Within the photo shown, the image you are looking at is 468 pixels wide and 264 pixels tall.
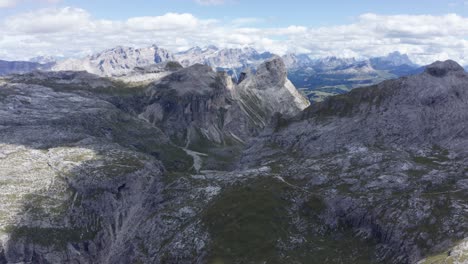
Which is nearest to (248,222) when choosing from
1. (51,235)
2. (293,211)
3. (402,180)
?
(293,211)

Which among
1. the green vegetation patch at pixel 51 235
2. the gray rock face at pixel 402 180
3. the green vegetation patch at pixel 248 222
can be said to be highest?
the gray rock face at pixel 402 180

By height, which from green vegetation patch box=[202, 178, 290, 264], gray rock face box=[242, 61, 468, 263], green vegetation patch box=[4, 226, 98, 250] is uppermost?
gray rock face box=[242, 61, 468, 263]

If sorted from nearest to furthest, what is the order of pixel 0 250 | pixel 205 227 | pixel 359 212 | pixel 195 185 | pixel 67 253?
pixel 359 212 < pixel 205 227 < pixel 0 250 < pixel 67 253 < pixel 195 185

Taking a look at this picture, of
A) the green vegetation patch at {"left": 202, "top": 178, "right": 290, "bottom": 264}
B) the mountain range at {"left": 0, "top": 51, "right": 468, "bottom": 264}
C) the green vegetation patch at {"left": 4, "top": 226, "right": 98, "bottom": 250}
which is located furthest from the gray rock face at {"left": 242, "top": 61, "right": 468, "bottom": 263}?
the green vegetation patch at {"left": 4, "top": 226, "right": 98, "bottom": 250}

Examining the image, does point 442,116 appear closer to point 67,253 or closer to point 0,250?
point 67,253

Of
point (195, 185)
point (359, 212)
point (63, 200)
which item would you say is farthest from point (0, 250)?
point (359, 212)

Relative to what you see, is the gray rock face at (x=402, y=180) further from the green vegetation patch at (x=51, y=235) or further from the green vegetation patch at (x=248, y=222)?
the green vegetation patch at (x=51, y=235)

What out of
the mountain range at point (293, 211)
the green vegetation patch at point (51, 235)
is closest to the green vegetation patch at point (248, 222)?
the mountain range at point (293, 211)

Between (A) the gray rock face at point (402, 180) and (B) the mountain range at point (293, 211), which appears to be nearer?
(A) the gray rock face at point (402, 180)

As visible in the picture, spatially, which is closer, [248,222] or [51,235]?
[248,222]

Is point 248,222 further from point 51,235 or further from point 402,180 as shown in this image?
point 51,235

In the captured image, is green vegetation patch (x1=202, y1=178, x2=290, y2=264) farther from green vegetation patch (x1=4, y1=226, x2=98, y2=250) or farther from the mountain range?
green vegetation patch (x1=4, y1=226, x2=98, y2=250)
